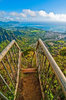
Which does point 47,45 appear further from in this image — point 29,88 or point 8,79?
point 8,79

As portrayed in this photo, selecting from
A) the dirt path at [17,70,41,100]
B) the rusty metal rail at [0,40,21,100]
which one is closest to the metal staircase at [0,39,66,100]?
the rusty metal rail at [0,40,21,100]

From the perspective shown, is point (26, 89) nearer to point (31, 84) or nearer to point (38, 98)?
point (31, 84)

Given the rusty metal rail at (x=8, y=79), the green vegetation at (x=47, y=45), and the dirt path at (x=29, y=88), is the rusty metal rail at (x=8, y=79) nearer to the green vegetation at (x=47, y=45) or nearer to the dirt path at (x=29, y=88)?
the green vegetation at (x=47, y=45)

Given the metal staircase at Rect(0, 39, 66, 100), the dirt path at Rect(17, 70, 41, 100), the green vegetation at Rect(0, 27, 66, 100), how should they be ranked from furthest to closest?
the green vegetation at Rect(0, 27, 66, 100) → the dirt path at Rect(17, 70, 41, 100) → the metal staircase at Rect(0, 39, 66, 100)

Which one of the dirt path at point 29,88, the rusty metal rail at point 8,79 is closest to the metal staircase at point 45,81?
the rusty metal rail at point 8,79

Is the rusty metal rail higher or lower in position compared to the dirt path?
higher

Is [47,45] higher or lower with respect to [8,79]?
lower

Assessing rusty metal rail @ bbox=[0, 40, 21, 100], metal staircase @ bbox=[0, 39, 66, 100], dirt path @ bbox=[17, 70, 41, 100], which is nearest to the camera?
metal staircase @ bbox=[0, 39, 66, 100]

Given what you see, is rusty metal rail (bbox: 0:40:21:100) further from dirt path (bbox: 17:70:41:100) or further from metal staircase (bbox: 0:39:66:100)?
dirt path (bbox: 17:70:41:100)

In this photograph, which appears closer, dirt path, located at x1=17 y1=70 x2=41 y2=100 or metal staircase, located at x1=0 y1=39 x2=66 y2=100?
metal staircase, located at x1=0 y1=39 x2=66 y2=100

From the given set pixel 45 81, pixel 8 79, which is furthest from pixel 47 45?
pixel 45 81
